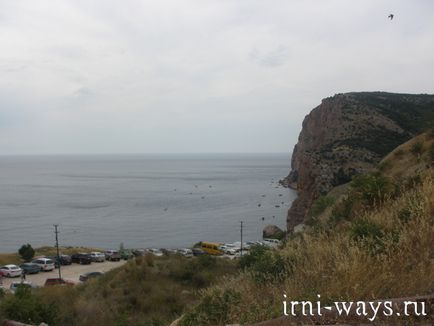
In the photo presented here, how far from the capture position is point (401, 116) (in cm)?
8106

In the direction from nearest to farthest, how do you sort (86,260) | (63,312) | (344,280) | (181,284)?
(344,280) < (63,312) < (181,284) < (86,260)

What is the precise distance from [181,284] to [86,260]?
1005 inches

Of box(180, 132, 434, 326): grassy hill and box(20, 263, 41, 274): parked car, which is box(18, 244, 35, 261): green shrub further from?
box(180, 132, 434, 326): grassy hill

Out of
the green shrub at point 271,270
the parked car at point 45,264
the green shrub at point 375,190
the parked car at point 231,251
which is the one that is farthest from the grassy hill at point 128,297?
the parked car at point 231,251

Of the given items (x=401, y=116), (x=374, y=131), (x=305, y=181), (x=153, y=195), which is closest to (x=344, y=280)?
(x=305, y=181)

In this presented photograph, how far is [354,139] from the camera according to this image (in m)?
75.2

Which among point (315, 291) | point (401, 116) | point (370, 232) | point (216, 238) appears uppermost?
point (401, 116)

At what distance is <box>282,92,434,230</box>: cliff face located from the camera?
200ft

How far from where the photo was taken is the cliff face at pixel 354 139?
60.9 meters

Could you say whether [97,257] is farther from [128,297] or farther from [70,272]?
[128,297]

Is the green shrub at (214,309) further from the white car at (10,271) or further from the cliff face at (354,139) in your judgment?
the cliff face at (354,139)

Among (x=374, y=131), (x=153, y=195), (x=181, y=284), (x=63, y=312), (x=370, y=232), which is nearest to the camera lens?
(x=370, y=232)

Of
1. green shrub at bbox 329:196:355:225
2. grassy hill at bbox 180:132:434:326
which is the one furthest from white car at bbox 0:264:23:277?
grassy hill at bbox 180:132:434:326

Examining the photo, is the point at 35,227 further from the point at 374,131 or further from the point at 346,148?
the point at 374,131
